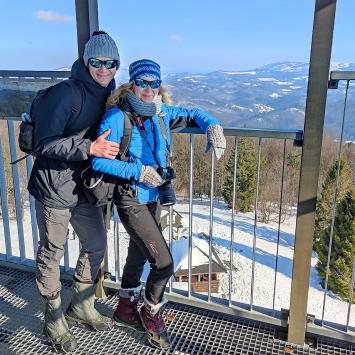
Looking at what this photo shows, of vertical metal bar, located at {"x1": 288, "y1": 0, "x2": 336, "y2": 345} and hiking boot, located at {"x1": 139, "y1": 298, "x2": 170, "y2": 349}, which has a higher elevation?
vertical metal bar, located at {"x1": 288, "y1": 0, "x2": 336, "y2": 345}

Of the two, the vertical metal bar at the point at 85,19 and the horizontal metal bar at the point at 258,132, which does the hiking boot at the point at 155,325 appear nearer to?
the horizontal metal bar at the point at 258,132

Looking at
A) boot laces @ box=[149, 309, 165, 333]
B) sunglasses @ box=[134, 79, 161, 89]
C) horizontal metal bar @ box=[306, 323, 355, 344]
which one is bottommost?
horizontal metal bar @ box=[306, 323, 355, 344]

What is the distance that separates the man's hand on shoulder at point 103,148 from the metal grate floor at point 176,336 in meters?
1.12

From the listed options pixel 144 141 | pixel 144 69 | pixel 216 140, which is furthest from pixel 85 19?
pixel 216 140

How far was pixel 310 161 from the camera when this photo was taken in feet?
6.64

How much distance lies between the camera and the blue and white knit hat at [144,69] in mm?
1915

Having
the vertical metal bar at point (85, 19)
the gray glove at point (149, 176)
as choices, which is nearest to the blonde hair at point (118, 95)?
the gray glove at point (149, 176)

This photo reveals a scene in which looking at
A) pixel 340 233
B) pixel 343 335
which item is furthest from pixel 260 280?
pixel 343 335

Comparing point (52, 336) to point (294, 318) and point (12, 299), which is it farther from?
point (294, 318)

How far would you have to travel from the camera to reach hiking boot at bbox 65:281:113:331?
2336mm

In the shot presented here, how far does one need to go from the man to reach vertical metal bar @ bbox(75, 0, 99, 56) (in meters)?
0.38

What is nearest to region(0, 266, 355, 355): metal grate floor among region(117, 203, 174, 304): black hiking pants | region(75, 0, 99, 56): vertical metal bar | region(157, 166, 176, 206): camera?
region(117, 203, 174, 304): black hiking pants

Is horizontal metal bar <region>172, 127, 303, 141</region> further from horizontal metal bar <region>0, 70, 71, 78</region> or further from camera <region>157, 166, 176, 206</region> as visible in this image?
horizontal metal bar <region>0, 70, 71, 78</region>

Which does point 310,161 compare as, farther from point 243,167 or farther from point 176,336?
point 243,167
